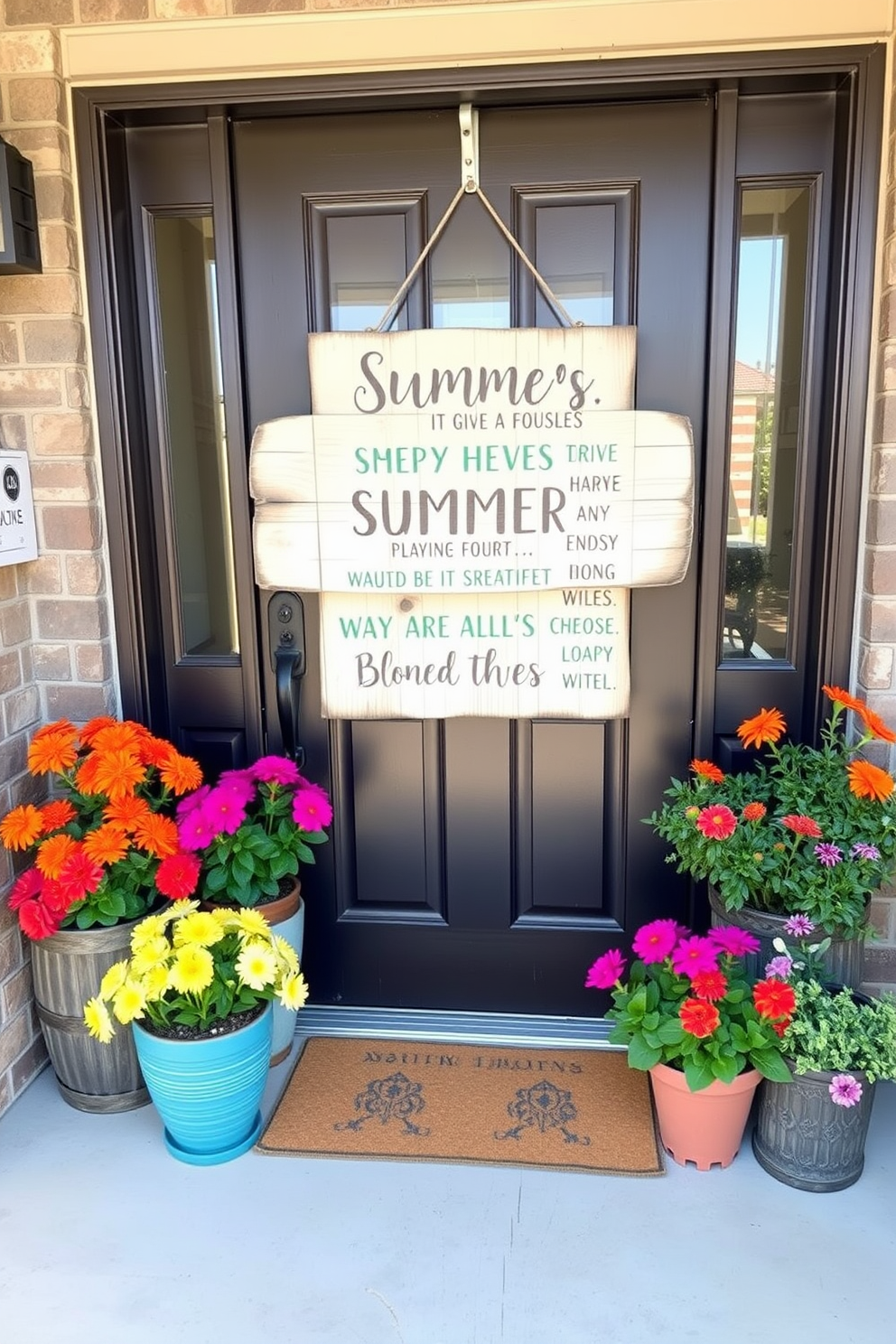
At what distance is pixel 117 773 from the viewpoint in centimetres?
171

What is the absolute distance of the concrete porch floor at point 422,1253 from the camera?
1.37m

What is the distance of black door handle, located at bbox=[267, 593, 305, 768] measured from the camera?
6.55ft

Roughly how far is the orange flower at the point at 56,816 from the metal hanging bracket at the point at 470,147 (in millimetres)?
1450

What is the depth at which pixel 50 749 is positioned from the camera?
5.73 feet

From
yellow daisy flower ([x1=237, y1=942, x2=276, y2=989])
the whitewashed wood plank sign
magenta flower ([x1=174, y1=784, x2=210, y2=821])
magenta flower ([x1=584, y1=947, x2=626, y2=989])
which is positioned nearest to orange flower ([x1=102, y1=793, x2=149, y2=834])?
magenta flower ([x1=174, y1=784, x2=210, y2=821])

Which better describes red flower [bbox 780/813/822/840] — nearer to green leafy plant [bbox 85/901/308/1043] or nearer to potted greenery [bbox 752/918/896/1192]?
potted greenery [bbox 752/918/896/1192]

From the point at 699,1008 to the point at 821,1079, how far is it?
24cm

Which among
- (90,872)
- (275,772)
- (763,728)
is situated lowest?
(90,872)

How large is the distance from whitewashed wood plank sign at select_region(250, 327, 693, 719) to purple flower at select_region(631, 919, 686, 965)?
446 millimetres

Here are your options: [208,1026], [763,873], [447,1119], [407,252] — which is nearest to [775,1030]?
[763,873]

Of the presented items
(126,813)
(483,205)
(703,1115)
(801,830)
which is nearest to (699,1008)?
(703,1115)

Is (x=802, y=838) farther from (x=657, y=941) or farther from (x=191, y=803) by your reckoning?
(x=191, y=803)

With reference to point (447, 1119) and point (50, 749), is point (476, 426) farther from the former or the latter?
point (447, 1119)

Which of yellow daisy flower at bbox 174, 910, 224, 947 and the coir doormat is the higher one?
yellow daisy flower at bbox 174, 910, 224, 947
